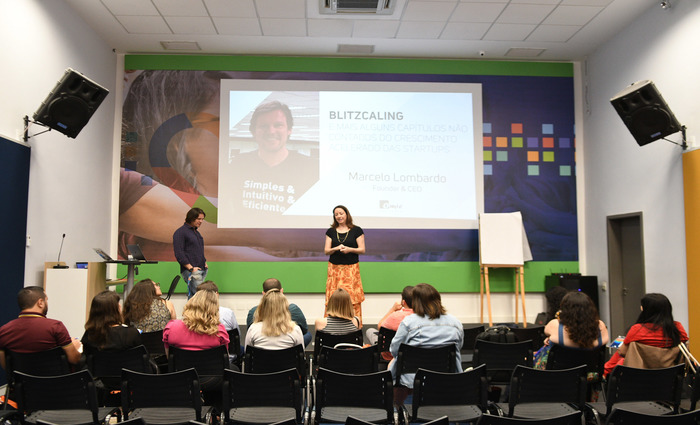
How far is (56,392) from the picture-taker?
2.80 m

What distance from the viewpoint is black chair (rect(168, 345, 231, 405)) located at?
3252mm

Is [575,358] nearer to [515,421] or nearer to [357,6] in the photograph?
[515,421]

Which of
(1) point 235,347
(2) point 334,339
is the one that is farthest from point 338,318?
(1) point 235,347

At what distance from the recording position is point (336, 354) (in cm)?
338

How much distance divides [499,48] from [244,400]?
659 centimetres

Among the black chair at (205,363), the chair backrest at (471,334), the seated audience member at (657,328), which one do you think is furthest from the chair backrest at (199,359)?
the seated audience member at (657,328)

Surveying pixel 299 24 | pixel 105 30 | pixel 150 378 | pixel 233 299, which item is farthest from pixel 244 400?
pixel 105 30

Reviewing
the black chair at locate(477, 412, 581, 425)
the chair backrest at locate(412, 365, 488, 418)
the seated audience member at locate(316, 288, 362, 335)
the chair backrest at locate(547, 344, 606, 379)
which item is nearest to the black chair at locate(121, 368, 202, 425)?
the chair backrest at locate(412, 365, 488, 418)

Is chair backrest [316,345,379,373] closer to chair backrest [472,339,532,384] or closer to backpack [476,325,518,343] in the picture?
chair backrest [472,339,532,384]

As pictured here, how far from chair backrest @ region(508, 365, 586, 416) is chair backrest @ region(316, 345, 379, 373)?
902 mm

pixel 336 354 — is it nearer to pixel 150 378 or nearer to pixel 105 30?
pixel 150 378

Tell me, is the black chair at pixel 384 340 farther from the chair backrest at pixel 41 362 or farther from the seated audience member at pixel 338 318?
the chair backrest at pixel 41 362

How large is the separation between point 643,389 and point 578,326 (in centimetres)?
52

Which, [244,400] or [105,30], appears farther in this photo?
[105,30]
